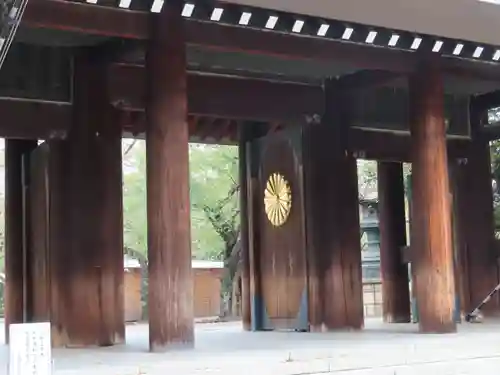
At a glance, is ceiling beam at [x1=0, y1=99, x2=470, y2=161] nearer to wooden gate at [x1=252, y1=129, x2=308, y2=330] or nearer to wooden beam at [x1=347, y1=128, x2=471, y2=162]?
wooden beam at [x1=347, y1=128, x2=471, y2=162]

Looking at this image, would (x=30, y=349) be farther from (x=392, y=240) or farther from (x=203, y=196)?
(x=203, y=196)

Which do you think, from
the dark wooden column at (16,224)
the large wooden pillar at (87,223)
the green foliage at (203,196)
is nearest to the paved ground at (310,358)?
the large wooden pillar at (87,223)

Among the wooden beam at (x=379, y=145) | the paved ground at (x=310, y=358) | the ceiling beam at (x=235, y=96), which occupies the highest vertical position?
the ceiling beam at (x=235, y=96)

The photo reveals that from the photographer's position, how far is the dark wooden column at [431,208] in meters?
7.58

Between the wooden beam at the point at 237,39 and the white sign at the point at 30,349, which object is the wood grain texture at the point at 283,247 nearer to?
the wooden beam at the point at 237,39

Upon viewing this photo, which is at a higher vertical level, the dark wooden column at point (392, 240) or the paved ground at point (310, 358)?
the dark wooden column at point (392, 240)

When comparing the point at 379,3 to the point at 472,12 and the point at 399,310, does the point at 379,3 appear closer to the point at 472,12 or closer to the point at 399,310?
the point at 472,12

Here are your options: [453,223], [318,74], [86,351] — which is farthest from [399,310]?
[86,351]

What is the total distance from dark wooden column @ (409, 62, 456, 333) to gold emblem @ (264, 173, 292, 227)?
5.97ft

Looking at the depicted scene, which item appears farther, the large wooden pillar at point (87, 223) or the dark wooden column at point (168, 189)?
the large wooden pillar at point (87, 223)

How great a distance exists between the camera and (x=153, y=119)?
254 inches

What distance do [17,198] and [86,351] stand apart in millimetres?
2630

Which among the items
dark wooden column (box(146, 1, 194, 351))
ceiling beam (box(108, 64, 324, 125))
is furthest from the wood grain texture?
dark wooden column (box(146, 1, 194, 351))

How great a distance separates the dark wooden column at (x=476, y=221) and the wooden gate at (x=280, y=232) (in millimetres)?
2558
